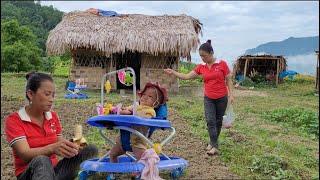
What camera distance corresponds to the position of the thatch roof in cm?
1630

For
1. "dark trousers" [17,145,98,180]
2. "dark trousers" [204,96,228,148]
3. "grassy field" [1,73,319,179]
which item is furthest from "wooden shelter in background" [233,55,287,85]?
"dark trousers" [17,145,98,180]

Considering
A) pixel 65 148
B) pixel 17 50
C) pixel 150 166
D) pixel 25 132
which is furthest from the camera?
pixel 17 50

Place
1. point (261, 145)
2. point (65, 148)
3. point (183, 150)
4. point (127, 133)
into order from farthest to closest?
1. point (261, 145)
2. point (183, 150)
3. point (127, 133)
4. point (65, 148)

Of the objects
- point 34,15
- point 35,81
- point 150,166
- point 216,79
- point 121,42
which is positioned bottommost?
point 150,166

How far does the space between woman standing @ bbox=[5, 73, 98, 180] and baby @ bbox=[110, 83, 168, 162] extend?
3.51 feet

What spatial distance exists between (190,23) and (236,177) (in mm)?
12712

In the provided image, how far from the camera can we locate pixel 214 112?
6.49m

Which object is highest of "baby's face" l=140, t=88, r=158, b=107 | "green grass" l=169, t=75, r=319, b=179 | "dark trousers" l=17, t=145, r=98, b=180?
"baby's face" l=140, t=88, r=158, b=107

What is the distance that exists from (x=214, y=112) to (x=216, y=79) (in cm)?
43

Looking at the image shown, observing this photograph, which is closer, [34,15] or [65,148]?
[65,148]

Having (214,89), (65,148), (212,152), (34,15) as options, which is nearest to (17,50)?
(34,15)

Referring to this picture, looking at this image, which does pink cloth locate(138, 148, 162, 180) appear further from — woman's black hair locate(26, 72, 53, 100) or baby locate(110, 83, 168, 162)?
woman's black hair locate(26, 72, 53, 100)

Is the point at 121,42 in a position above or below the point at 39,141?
above

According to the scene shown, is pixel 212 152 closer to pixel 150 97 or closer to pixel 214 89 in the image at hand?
pixel 214 89
